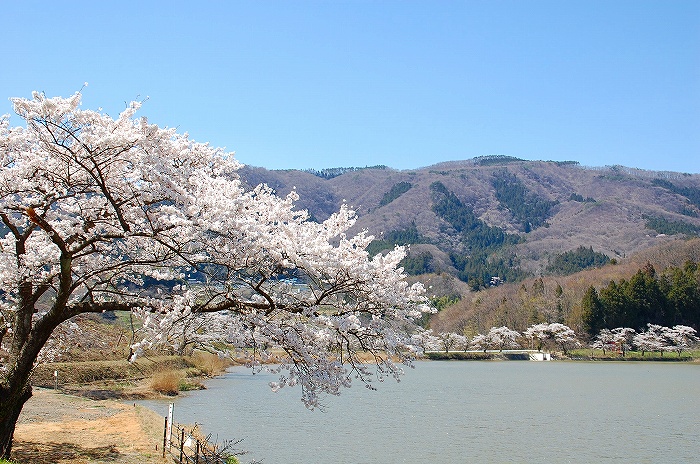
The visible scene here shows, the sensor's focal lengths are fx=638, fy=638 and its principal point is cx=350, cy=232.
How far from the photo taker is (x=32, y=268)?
9.01 meters

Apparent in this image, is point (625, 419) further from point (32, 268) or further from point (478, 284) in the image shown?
point (478, 284)

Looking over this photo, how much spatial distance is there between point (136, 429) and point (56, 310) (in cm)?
647

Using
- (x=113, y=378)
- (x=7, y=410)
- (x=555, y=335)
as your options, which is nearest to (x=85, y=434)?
(x=7, y=410)

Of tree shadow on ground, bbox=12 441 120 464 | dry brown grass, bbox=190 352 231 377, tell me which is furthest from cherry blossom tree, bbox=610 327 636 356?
tree shadow on ground, bbox=12 441 120 464

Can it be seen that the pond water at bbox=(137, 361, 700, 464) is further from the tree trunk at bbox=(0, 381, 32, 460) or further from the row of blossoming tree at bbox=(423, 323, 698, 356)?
the row of blossoming tree at bbox=(423, 323, 698, 356)

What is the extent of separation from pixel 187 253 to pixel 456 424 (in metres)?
14.5

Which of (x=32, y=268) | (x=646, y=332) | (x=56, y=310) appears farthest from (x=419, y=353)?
(x=646, y=332)

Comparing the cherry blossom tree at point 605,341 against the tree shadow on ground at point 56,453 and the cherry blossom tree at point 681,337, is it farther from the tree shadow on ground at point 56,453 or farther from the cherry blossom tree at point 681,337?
the tree shadow on ground at point 56,453

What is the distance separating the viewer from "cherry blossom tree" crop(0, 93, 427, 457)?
7.66m

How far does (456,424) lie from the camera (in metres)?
20.3

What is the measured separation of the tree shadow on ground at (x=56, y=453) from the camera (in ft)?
33.0

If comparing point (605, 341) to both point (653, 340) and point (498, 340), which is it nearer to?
point (653, 340)

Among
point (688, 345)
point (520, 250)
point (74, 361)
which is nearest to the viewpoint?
point (74, 361)

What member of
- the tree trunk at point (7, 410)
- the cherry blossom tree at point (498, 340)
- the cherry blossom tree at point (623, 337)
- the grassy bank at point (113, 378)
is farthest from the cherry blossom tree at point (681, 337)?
the tree trunk at point (7, 410)
